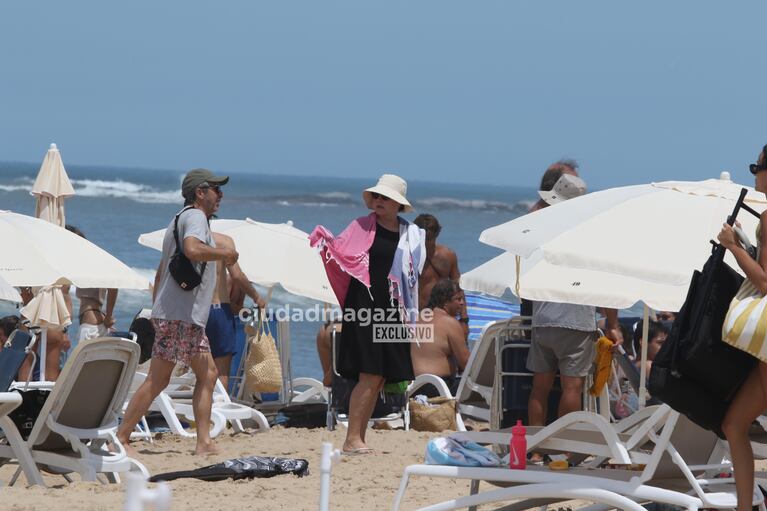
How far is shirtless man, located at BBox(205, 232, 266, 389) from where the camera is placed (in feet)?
28.8

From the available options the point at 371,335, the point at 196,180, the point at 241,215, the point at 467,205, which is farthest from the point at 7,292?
the point at 467,205

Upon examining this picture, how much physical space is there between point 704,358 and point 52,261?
12.9 feet

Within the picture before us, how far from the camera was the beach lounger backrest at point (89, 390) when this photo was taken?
609 centimetres

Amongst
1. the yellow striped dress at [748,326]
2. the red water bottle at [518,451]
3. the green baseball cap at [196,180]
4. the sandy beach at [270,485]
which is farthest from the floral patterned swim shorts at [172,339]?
the yellow striped dress at [748,326]

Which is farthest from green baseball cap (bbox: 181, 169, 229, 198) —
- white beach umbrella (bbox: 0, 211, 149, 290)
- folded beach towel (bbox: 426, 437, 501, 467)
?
folded beach towel (bbox: 426, 437, 501, 467)

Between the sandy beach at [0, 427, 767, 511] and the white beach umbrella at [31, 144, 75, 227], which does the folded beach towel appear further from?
the white beach umbrella at [31, 144, 75, 227]

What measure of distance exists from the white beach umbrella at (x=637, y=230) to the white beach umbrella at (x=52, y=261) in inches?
96.4

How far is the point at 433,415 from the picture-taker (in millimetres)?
8523

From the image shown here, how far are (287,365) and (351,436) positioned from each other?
2.24m

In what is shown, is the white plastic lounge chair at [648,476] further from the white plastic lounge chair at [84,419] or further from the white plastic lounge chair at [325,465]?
the white plastic lounge chair at [84,419]

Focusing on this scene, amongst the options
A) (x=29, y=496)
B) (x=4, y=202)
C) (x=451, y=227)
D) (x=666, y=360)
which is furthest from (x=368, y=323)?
(x=4, y=202)

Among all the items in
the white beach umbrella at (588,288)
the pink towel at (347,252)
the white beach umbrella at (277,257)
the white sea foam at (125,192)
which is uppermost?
the pink towel at (347,252)

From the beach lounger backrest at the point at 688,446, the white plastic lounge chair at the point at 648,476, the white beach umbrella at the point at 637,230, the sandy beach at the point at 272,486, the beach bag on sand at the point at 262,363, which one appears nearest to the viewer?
the white plastic lounge chair at the point at 648,476

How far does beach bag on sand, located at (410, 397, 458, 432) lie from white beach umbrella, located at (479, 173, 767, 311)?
3.03 metres
